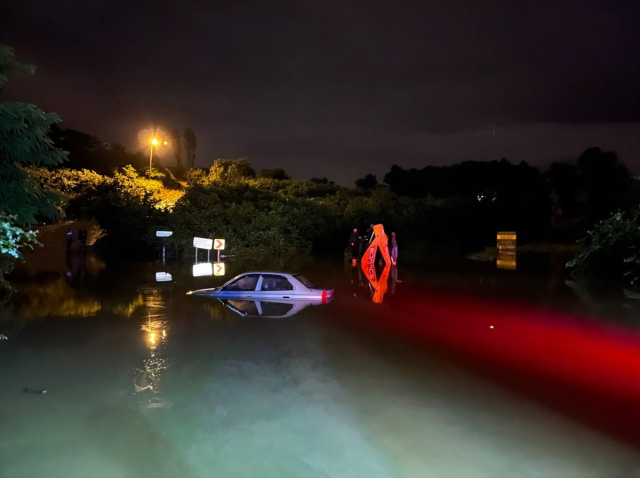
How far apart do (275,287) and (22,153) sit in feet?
22.7

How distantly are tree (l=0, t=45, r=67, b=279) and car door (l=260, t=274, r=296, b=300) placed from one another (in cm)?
573

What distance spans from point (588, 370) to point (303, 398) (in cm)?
469

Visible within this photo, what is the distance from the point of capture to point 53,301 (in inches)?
573

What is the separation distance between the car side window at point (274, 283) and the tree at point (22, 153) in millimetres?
5736

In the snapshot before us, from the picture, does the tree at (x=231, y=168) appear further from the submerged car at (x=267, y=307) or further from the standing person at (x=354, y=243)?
the submerged car at (x=267, y=307)

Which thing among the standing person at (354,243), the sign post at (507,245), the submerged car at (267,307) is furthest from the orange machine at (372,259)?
the sign post at (507,245)

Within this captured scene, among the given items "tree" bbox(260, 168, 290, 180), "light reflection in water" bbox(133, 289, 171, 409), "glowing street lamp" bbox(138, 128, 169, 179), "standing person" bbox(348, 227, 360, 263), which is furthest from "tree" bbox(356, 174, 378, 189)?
"light reflection in water" bbox(133, 289, 171, 409)

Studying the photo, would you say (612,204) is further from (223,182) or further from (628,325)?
(628,325)

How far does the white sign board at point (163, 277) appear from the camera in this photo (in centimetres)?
1961

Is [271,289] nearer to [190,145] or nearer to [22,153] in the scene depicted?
[22,153]

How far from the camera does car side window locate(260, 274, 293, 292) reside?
14180mm

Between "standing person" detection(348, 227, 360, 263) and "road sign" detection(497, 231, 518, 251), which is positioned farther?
"road sign" detection(497, 231, 518, 251)

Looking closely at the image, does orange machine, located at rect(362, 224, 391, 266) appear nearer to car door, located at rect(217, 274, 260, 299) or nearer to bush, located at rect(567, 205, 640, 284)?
bush, located at rect(567, 205, 640, 284)

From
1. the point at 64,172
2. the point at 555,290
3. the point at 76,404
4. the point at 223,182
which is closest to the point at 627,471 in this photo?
the point at 76,404
